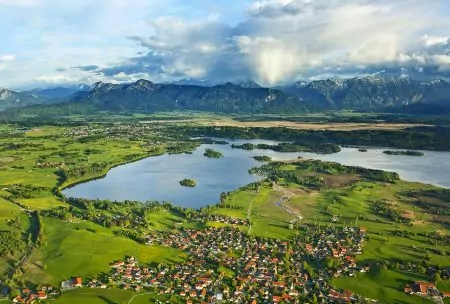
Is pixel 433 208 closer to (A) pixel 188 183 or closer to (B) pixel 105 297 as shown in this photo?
(A) pixel 188 183

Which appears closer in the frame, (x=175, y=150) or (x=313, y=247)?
(x=313, y=247)

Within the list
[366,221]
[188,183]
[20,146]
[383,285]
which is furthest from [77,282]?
[20,146]

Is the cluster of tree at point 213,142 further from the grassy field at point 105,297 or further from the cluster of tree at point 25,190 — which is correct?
the grassy field at point 105,297

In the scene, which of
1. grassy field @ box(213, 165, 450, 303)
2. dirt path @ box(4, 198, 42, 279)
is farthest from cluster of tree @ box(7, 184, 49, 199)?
grassy field @ box(213, 165, 450, 303)

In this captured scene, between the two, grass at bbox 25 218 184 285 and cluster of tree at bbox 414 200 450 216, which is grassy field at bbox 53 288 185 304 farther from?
cluster of tree at bbox 414 200 450 216

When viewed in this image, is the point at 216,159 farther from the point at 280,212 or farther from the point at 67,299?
the point at 67,299

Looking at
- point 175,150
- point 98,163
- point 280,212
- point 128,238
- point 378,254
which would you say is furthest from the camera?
point 175,150

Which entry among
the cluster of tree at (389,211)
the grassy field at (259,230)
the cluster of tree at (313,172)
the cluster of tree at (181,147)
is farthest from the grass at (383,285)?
the cluster of tree at (181,147)

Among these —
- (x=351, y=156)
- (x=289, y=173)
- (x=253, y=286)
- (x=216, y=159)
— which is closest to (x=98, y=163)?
(x=216, y=159)
